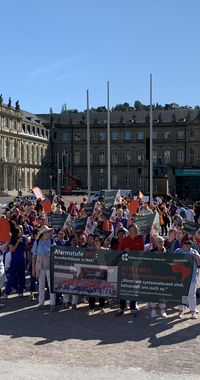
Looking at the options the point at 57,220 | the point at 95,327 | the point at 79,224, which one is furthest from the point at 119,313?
the point at 57,220

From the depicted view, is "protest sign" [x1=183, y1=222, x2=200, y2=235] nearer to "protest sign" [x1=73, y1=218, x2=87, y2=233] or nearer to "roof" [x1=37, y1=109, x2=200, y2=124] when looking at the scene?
"protest sign" [x1=73, y1=218, x2=87, y2=233]

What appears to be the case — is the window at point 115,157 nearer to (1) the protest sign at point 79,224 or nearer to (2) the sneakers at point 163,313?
(1) the protest sign at point 79,224

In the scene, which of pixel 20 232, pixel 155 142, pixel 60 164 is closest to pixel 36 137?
pixel 60 164

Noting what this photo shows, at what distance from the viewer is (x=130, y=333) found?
407 inches

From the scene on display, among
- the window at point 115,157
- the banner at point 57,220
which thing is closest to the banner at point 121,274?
the banner at point 57,220

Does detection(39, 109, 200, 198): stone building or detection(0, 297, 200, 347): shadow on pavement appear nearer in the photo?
detection(0, 297, 200, 347): shadow on pavement

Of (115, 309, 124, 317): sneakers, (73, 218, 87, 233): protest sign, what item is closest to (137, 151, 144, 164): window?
(73, 218, 87, 233): protest sign

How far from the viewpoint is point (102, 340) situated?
32.4 ft

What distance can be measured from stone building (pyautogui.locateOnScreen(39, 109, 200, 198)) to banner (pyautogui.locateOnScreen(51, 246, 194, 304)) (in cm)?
9689

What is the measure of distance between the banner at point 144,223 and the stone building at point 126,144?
303 ft

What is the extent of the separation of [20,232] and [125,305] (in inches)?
132

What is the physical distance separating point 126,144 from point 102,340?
4147 inches

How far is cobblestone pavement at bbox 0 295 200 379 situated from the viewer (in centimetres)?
857

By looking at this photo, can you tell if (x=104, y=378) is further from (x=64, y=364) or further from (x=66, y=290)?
(x=66, y=290)
